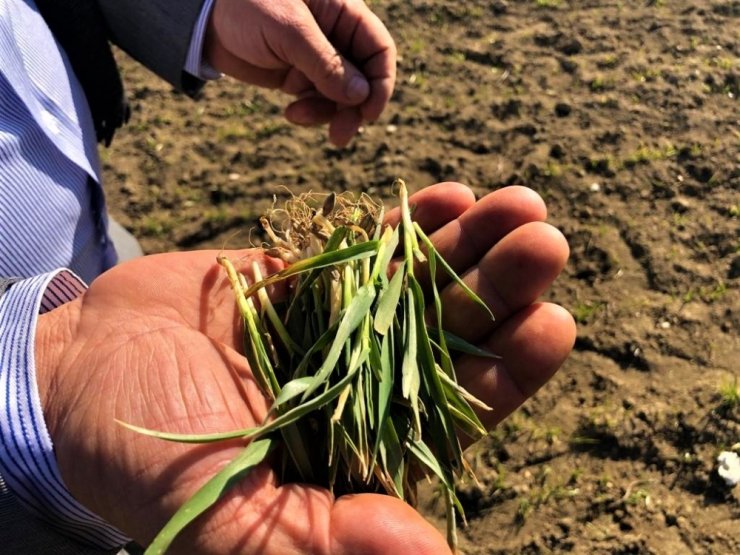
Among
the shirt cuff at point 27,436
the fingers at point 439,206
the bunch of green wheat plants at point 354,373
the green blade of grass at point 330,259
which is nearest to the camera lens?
the shirt cuff at point 27,436

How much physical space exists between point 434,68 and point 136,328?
98.8 inches

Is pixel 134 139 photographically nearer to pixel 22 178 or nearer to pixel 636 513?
pixel 22 178

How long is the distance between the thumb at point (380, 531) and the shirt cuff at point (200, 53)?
5.08ft

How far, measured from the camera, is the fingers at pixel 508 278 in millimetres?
1715

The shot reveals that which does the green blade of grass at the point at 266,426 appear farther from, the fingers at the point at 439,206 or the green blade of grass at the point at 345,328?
the fingers at the point at 439,206

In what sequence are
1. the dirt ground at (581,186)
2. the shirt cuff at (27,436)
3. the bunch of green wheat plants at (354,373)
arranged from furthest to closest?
the dirt ground at (581,186) → the bunch of green wheat plants at (354,373) → the shirt cuff at (27,436)

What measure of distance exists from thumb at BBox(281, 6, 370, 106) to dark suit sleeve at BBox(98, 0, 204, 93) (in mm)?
328

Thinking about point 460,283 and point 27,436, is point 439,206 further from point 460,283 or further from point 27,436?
point 27,436

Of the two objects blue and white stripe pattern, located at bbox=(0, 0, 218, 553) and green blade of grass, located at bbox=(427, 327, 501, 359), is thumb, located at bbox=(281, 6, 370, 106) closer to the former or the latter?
blue and white stripe pattern, located at bbox=(0, 0, 218, 553)

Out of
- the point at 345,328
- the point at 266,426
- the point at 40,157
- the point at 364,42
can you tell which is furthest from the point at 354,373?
the point at 364,42

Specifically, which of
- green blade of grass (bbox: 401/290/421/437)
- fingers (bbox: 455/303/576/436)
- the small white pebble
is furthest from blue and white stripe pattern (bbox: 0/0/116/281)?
the small white pebble

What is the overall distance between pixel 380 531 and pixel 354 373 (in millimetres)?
351

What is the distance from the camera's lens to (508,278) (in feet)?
5.70

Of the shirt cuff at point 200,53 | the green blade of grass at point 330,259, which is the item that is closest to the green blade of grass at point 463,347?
the green blade of grass at point 330,259
